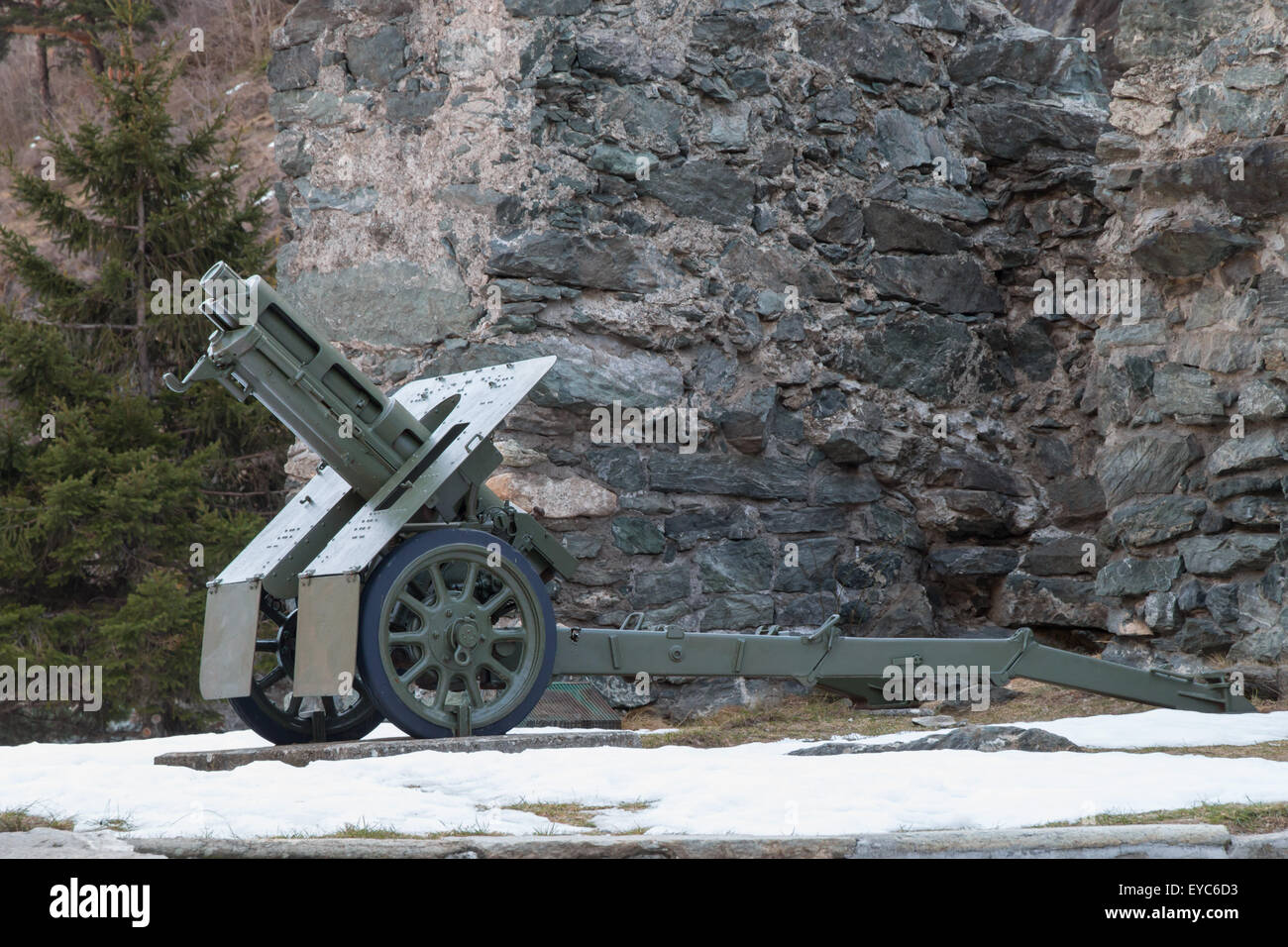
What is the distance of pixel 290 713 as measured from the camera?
4738 millimetres

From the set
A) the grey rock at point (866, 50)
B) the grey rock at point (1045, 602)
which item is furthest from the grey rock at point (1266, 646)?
the grey rock at point (866, 50)

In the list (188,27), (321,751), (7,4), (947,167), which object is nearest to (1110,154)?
(947,167)

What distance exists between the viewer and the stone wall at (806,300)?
5984 millimetres

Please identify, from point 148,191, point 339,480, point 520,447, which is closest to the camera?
point 339,480

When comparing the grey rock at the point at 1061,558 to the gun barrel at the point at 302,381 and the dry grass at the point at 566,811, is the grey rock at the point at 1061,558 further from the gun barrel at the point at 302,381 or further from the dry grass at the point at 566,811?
the dry grass at the point at 566,811

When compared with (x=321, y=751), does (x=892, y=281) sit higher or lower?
higher

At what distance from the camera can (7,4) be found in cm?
1622

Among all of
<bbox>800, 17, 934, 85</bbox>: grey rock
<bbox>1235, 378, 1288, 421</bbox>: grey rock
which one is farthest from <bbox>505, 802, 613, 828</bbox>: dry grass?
<bbox>800, 17, 934, 85</bbox>: grey rock

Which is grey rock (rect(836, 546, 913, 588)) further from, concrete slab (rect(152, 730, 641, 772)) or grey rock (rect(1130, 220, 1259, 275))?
concrete slab (rect(152, 730, 641, 772))

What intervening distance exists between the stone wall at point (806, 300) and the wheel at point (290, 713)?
1.41 meters

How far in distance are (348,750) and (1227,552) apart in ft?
11.9

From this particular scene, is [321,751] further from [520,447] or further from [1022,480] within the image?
[1022,480]

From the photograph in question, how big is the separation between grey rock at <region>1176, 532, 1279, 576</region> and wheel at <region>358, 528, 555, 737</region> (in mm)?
2912

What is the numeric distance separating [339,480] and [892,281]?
10.3 feet
